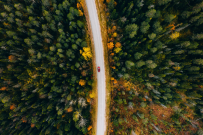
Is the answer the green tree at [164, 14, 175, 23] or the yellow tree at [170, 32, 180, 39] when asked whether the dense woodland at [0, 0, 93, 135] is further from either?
the yellow tree at [170, 32, 180, 39]

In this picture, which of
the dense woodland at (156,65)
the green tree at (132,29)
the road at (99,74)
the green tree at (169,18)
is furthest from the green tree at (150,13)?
the road at (99,74)

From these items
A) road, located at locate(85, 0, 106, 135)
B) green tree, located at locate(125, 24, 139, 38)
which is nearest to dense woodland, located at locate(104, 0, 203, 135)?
green tree, located at locate(125, 24, 139, 38)

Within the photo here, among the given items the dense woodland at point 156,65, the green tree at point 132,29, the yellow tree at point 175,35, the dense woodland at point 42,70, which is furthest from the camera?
the dense woodland at point 42,70

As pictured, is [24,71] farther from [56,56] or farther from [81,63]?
[81,63]

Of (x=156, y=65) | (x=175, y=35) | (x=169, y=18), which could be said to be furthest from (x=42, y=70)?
(x=175, y=35)

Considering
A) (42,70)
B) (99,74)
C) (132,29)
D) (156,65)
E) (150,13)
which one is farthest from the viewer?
(99,74)

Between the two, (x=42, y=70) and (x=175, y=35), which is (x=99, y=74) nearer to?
(x=42, y=70)

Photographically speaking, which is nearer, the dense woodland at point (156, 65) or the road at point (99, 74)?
the dense woodland at point (156, 65)

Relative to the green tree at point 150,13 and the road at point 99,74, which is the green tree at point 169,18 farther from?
the road at point 99,74
